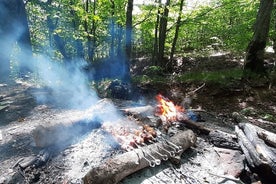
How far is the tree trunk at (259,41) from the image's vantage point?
8.82m

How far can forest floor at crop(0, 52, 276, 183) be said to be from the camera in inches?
157

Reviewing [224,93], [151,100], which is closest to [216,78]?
[224,93]

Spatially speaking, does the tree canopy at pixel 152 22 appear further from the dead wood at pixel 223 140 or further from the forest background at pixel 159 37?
the dead wood at pixel 223 140

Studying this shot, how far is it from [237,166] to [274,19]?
12408mm

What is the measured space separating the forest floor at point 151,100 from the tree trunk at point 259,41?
0.67 meters

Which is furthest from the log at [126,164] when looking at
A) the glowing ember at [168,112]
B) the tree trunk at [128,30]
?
the tree trunk at [128,30]

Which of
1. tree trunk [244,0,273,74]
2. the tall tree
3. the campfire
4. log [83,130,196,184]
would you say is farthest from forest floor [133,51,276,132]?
the tall tree

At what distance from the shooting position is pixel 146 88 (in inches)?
410

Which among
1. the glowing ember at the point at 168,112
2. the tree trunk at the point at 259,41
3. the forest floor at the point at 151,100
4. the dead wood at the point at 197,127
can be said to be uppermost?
the tree trunk at the point at 259,41

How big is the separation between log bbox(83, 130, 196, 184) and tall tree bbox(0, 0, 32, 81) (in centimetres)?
1014

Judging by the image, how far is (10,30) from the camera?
1135cm

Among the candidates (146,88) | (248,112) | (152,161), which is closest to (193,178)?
(152,161)

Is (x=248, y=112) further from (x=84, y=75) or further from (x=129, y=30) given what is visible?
(x=84, y=75)

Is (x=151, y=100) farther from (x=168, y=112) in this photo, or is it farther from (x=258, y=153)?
(x=258, y=153)
